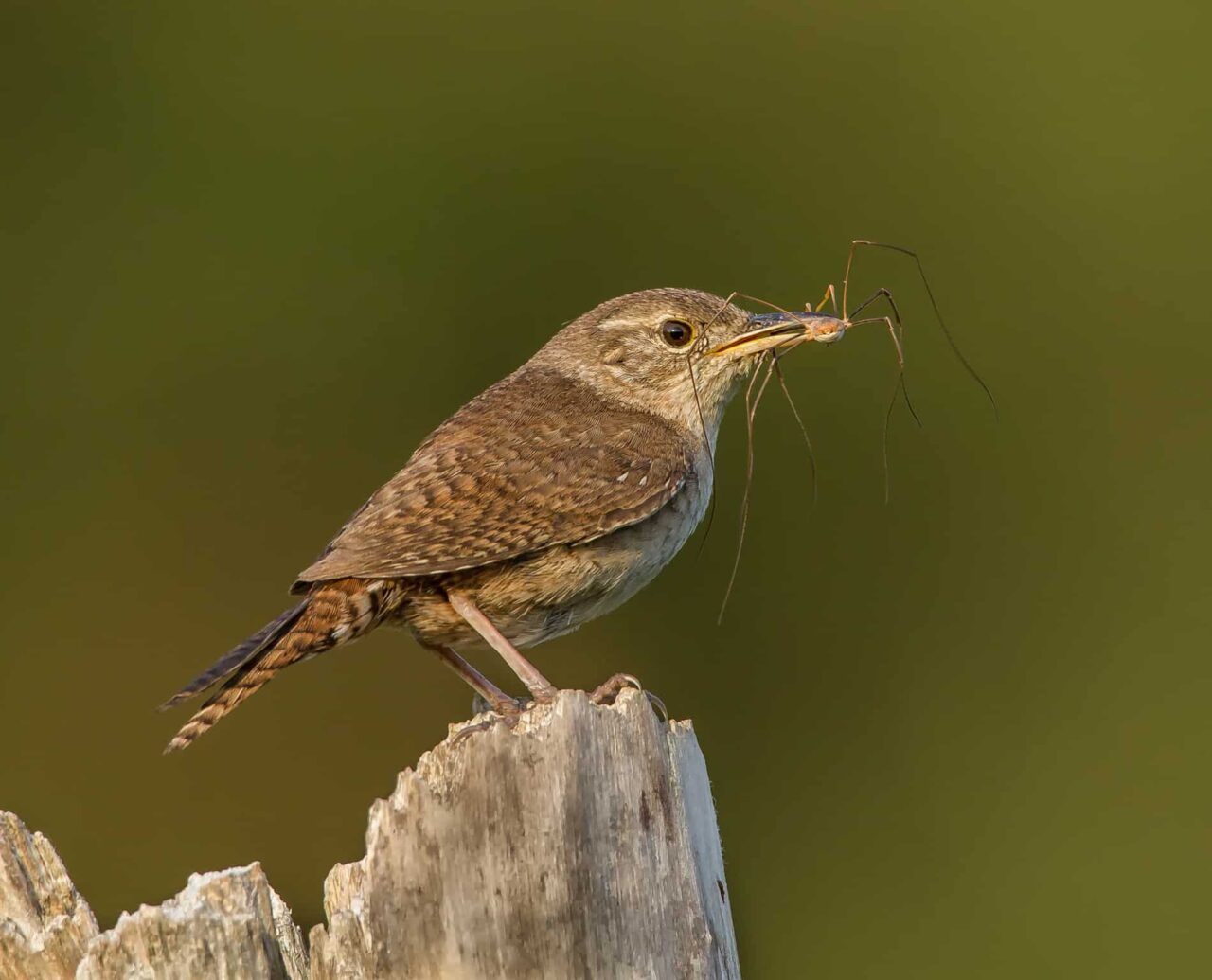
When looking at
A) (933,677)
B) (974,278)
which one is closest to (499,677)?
(933,677)

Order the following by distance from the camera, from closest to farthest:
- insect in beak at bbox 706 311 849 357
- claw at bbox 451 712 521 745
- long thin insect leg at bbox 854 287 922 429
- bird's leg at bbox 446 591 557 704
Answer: claw at bbox 451 712 521 745 < bird's leg at bbox 446 591 557 704 < long thin insect leg at bbox 854 287 922 429 < insect in beak at bbox 706 311 849 357

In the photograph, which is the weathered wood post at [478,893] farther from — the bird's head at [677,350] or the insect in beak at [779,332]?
the bird's head at [677,350]

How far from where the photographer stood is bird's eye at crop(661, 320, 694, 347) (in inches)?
201

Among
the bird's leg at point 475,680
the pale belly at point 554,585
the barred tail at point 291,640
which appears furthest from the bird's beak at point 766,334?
the barred tail at point 291,640

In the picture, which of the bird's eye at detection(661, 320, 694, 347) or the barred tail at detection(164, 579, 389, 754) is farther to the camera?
the bird's eye at detection(661, 320, 694, 347)

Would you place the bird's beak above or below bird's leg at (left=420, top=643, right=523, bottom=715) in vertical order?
above

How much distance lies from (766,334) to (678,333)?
30 centimetres

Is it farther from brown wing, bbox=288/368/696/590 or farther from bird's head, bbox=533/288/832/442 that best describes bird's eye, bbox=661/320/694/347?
brown wing, bbox=288/368/696/590

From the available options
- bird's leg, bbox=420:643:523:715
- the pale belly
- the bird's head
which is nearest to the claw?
the pale belly

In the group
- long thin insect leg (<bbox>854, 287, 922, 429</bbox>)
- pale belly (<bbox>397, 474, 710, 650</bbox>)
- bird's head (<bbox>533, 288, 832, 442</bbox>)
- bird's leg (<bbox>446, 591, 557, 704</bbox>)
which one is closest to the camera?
bird's leg (<bbox>446, 591, 557, 704</bbox>)

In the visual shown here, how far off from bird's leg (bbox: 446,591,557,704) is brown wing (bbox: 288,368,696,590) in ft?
0.70

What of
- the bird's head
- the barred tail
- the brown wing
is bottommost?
the barred tail

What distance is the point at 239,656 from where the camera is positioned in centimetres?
390

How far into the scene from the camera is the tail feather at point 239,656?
3744mm
